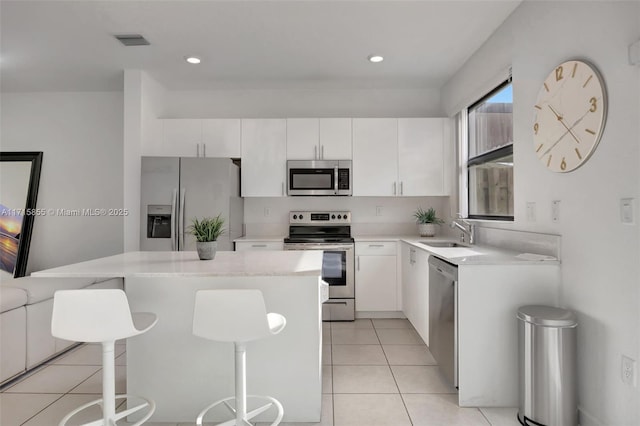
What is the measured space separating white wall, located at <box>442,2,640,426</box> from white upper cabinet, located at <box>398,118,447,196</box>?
160 cm

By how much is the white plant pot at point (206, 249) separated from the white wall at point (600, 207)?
213cm

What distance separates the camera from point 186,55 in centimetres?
332

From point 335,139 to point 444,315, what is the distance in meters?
2.35

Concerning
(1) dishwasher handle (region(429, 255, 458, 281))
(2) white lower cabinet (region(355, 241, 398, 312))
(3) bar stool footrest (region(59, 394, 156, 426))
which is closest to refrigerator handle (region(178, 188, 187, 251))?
(3) bar stool footrest (region(59, 394, 156, 426))

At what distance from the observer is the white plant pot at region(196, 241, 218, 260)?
2.14 meters

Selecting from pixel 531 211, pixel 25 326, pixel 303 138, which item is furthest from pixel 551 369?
pixel 25 326

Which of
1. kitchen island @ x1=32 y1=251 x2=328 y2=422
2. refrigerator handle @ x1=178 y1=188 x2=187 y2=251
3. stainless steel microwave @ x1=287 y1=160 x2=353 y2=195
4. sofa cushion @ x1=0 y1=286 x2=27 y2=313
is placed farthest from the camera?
stainless steel microwave @ x1=287 y1=160 x2=353 y2=195

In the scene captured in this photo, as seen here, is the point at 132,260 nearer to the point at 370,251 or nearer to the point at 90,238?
the point at 370,251

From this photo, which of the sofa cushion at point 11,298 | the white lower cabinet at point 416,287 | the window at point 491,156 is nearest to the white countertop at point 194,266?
the sofa cushion at point 11,298

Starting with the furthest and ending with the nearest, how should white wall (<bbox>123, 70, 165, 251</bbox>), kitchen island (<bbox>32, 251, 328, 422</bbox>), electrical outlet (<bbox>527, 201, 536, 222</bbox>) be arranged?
1. white wall (<bbox>123, 70, 165, 251</bbox>)
2. electrical outlet (<bbox>527, 201, 536, 222</bbox>)
3. kitchen island (<bbox>32, 251, 328, 422</bbox>)

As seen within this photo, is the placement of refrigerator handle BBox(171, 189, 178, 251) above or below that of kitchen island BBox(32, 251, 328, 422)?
above

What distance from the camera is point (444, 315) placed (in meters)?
2.32

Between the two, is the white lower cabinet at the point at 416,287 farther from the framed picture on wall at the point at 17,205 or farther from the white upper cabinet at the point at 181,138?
the framed picture on wall at the point at 17,205

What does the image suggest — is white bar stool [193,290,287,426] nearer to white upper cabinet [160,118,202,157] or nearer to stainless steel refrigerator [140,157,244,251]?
stainless steel refrigerator [140,157,244,251]
